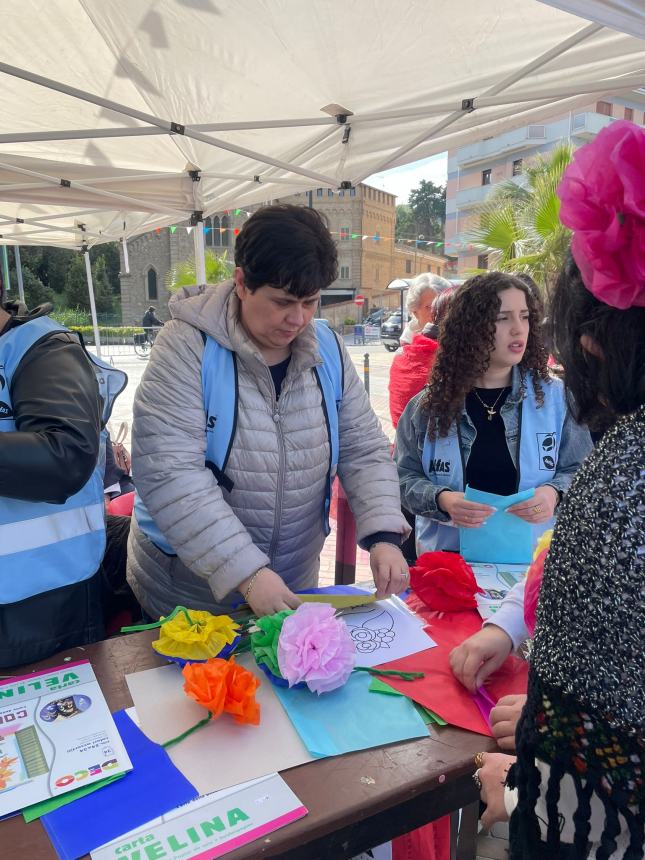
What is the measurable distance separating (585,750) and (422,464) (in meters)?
1.46

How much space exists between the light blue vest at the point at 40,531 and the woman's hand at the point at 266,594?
15.6 inches

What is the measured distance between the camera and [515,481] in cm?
207

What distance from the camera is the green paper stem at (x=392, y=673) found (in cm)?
126

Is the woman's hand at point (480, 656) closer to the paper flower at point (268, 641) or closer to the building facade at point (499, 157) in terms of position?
the paper flower at point (268, 641)

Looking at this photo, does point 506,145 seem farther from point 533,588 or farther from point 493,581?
point 533,588

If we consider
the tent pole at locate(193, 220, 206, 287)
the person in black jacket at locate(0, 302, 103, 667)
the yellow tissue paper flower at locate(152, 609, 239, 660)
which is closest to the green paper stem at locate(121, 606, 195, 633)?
the yellow tissue paper flower at locate(152, 609, 239, 660)

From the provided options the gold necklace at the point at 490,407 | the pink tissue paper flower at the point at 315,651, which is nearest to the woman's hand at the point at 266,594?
the pink tissue paper flower at the point at 315,651

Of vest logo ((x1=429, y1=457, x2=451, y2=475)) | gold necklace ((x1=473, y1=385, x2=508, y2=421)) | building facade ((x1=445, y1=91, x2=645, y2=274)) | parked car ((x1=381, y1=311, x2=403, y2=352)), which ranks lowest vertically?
parked car ((x1=381, y1=311, x2=403, y2=352))

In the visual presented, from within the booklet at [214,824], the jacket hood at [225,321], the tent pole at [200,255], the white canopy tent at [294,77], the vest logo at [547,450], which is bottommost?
the booklet at [214,824]

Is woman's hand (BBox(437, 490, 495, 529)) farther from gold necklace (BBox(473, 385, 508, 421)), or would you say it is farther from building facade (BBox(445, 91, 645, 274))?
building facade (BBox(445, 91, 645, 274))

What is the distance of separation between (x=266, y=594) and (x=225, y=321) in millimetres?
712

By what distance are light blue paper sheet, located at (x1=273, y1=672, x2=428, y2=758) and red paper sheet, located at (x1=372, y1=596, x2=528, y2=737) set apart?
49 mm

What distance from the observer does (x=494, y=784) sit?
3.24 ft

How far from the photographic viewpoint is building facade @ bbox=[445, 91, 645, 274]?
34.0 meters
